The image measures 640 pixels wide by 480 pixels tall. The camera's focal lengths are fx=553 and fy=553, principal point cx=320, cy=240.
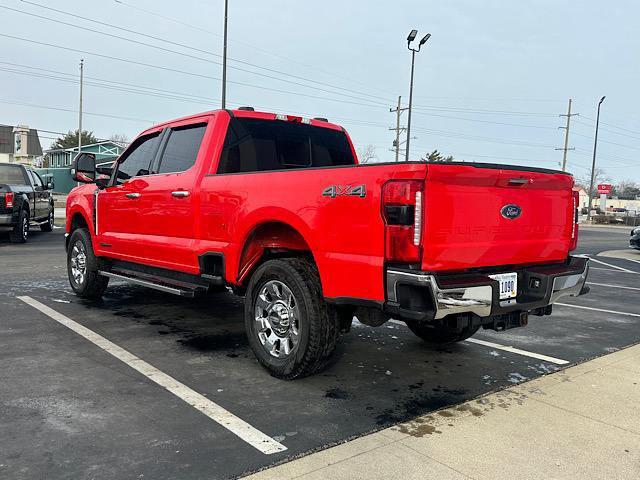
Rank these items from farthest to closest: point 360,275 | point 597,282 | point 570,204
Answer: point 597,282, point 570,204, point 360,275

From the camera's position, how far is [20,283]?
791 cm

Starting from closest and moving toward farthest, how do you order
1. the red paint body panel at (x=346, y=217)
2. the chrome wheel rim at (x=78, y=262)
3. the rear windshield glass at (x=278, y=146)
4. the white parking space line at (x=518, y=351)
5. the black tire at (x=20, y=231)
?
1. the red paint body panel at (x=346, y=217)
2. the white parking space line at (x=518, y=351)
3. the rear windshield glass at (x=278, y=146)
4. the chrome wheel rim at (x=78, y=262)
5. the black tire at (x=20, y=231)

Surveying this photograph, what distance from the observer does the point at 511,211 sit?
3.78m

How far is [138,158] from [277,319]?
2.94 meters

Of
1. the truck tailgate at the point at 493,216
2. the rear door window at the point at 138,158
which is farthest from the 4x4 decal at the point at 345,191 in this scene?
the rear door window at the point at 138,158

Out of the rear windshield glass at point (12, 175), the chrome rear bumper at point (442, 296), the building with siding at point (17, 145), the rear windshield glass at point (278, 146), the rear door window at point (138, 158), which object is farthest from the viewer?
the building with siding at point (17, 145)

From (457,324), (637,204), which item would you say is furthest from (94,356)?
(637,204)

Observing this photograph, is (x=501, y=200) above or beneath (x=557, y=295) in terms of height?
above

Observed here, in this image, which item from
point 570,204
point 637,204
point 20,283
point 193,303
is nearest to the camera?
point 570,204

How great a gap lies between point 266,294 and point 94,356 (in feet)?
5.16

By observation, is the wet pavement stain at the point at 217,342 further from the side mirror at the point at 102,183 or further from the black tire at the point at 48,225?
the black tire at the point at 48,225

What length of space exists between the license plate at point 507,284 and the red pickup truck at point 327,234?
0.04 feet

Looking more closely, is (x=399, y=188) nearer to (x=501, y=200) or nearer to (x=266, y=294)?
(x=501, y=200)

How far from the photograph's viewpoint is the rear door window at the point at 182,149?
5184mm
